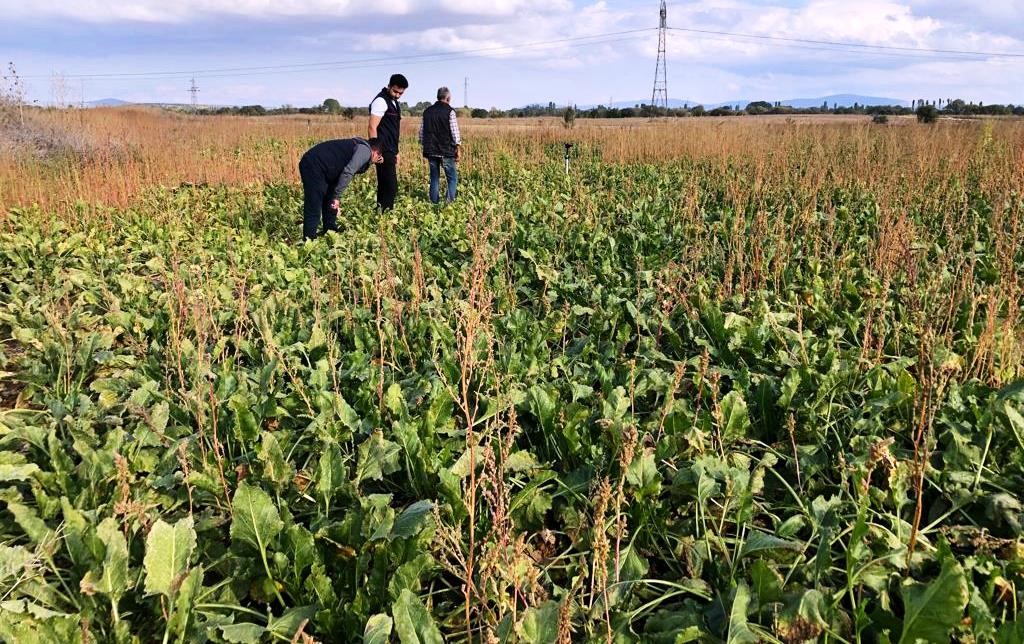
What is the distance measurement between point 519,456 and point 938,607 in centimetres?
143

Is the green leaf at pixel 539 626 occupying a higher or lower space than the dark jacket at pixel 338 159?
lower

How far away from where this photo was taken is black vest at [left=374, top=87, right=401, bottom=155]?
7.82 m

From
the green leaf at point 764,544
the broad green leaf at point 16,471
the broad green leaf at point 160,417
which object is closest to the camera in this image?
the green leaf at point 764,544

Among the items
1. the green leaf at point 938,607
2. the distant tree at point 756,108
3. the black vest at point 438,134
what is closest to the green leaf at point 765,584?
the green leaf at point 938,607

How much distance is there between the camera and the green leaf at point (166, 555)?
188 centimetres

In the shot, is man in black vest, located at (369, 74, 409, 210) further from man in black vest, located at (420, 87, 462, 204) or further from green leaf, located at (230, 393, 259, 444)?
green leaf, located at (230, 393, 259, 444)

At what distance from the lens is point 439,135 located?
8.99 metres

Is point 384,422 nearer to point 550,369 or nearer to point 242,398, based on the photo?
point 242,398

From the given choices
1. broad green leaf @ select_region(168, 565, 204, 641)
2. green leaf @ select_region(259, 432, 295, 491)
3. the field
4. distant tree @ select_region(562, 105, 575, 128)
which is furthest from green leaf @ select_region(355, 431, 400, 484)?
distant tree @ select_region(562, 105, 575, 128)

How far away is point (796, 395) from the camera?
2.97 metres

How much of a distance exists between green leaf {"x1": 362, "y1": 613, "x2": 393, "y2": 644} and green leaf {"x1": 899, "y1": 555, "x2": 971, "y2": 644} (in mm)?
1364

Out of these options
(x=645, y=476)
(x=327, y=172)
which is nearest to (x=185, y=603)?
(x=645, y=476)

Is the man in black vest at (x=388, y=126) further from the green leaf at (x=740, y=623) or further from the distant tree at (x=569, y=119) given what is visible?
the distant tree at (x=569, y=119)

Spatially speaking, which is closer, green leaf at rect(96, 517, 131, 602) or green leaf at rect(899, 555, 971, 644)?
green leaf at rect(899, 555, 971, 644)
